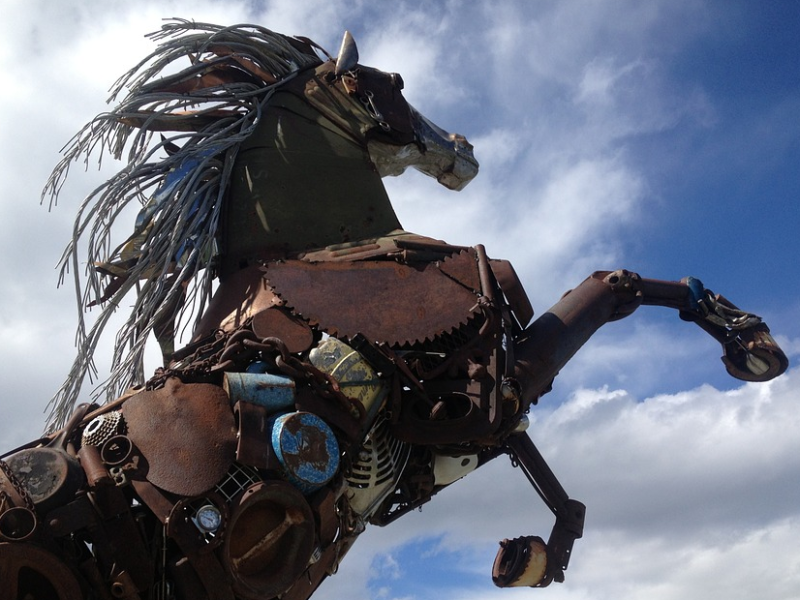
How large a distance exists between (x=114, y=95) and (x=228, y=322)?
1.48m

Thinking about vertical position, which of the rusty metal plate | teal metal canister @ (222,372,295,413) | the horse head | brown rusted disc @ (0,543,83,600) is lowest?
brown rusted disc @ (0,543,83,600)

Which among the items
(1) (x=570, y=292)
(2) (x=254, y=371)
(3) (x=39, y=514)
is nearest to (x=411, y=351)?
(2) (x=254, y=371)

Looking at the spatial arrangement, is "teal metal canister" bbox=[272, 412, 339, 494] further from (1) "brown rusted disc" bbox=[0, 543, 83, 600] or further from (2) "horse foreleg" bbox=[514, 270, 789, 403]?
(2) "horse foreleg" bbox=[514, 270, 789, 403]

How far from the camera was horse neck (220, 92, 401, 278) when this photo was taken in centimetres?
552

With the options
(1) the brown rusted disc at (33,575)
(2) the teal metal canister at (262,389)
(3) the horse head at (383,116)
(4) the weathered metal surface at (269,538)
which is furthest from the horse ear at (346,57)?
(1) the brown rusted disc at (33,575)

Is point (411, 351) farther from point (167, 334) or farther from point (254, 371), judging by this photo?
point (167, 334)

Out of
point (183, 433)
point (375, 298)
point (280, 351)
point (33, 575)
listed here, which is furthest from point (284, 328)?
point (33, 575)

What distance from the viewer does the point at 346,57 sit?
19.6 ft

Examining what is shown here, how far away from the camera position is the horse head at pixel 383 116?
19.5 feet

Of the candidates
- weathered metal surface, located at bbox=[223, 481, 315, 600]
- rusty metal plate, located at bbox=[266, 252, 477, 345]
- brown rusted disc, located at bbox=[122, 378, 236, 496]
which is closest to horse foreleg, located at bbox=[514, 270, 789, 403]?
rusty metal plate, located at bbox=[266, 252, 477, 345]

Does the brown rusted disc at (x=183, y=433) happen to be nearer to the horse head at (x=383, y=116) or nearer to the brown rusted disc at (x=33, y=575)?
the brown rusted disc at (x=33, y=575)

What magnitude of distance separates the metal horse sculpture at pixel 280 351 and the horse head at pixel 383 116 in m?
0.01

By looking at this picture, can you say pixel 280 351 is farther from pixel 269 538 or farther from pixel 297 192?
pixel 297 192

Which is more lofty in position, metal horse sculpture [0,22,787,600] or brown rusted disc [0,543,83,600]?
metal horse sculpture [0,22,787,600]
